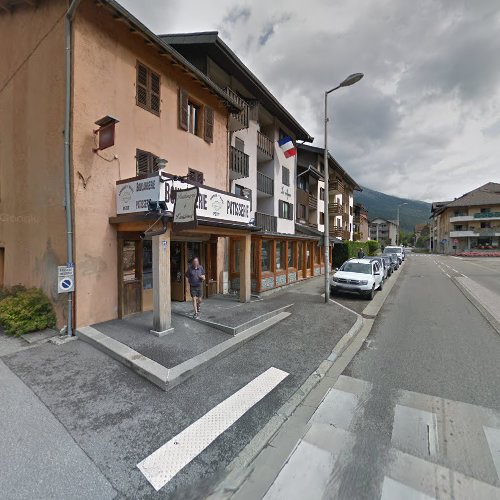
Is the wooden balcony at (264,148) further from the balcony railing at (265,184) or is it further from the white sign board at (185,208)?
the white sign board at (185,208)

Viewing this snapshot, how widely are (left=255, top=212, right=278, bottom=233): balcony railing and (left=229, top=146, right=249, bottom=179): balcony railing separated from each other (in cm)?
238

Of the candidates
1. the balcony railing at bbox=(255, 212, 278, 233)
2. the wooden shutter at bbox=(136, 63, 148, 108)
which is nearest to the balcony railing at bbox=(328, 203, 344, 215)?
the balcony railing at bbox=(255, 212, 278, 233)

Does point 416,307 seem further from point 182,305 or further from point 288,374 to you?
point 182,305

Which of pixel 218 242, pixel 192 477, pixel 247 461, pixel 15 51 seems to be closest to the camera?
pixel 192 477

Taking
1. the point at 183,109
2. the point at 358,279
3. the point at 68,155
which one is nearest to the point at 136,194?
the point at 68,155

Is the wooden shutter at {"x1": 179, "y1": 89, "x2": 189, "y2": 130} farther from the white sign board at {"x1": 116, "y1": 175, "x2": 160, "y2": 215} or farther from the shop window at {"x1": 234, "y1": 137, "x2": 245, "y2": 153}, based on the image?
the shop window at {"x1": 234, "y1": 137, "x2": 245, "y2": 153}

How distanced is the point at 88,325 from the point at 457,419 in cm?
764

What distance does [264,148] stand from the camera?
53.5 feet

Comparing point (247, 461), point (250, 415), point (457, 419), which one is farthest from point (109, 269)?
point (457, 419)

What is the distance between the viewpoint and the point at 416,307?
10.3m

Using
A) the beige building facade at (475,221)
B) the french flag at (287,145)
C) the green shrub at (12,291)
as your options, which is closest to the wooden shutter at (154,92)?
the green shrub at (12,291)

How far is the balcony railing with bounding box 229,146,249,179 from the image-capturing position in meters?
12.7

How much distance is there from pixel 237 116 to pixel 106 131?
24.1 feet

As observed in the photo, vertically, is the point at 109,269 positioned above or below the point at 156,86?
below
